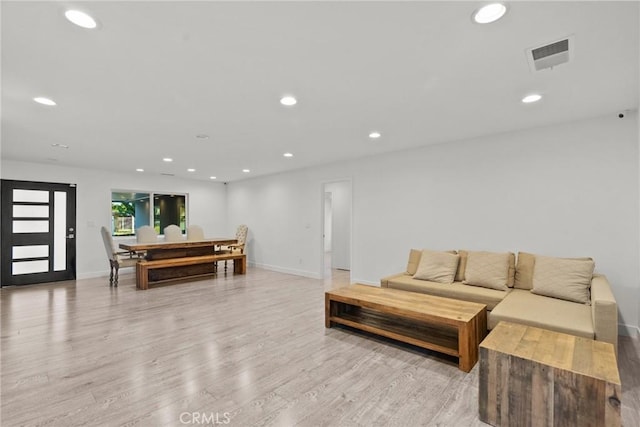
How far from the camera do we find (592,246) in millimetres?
3434

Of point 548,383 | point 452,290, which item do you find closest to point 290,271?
point 452,290

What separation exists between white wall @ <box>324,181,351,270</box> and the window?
4.16 meters

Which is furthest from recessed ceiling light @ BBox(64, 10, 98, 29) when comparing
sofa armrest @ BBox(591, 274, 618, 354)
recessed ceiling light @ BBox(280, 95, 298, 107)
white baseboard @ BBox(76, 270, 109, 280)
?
white baseboard @ BBox(76, 270, 109, 280)

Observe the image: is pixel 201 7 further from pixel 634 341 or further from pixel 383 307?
pixel 634 341

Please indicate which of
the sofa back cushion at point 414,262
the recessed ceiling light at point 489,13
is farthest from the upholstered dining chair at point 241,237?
the recessed ceiling light at point 489,13

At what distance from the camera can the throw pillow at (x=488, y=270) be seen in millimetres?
3473

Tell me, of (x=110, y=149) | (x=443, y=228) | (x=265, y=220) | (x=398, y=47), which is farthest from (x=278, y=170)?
(x=398, y=47)

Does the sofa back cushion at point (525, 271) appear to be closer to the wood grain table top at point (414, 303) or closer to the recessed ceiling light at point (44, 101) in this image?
the wood grain table top at point (414, 303)

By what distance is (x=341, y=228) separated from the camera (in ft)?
25.3

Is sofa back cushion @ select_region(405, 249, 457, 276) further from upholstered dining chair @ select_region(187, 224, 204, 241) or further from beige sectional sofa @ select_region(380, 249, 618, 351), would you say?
upholstered dining chair @ select_region(187, 224, 204, 241)

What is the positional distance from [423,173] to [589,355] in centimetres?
336

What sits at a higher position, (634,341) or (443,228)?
(443,228)

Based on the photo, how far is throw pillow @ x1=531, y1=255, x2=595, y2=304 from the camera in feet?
9.74

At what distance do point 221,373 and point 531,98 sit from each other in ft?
12.4
